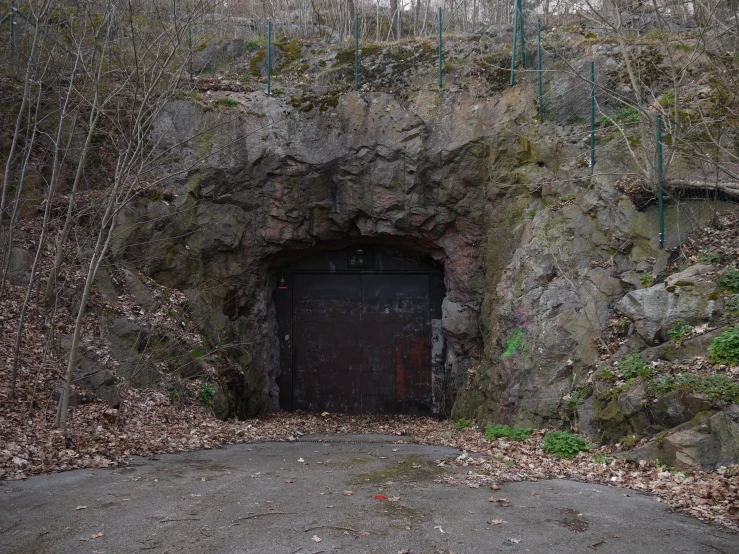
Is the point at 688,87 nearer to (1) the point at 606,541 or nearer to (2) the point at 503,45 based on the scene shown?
(2) the point at 503,45

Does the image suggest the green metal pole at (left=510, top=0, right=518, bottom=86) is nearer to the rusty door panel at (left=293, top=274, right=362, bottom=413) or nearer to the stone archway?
the stone archway

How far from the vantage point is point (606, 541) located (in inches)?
183

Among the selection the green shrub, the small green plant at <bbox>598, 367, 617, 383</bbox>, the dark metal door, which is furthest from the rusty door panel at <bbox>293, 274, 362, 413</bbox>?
the green shrub

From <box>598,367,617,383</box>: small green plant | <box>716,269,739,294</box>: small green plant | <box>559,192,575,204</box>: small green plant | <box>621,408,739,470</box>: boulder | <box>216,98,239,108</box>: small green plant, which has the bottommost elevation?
<box>621,408,739,470</box>: boulder

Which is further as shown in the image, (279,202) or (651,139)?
(279,202)

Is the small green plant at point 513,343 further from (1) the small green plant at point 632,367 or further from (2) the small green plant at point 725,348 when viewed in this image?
(2) the small green plant at point 725,348

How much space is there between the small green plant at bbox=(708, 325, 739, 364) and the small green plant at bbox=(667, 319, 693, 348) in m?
0.46

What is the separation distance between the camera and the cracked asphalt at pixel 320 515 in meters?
4.50

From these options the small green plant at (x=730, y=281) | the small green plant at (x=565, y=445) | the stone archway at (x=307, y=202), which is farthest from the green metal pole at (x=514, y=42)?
the small green plant at (x=565, y=445)

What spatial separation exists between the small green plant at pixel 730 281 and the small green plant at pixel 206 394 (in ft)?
26.3

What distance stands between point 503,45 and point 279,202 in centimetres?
610

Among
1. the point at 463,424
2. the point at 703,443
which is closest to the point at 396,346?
the point at 463,424

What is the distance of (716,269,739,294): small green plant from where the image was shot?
7.97 metres

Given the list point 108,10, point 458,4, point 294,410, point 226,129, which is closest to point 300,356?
point 294,410
